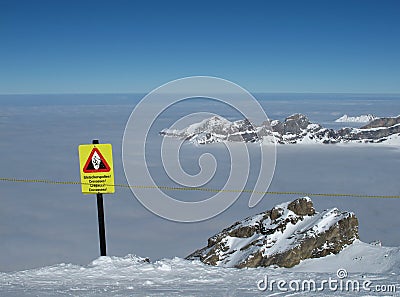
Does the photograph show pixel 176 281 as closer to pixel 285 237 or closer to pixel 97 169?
pixel 97 169

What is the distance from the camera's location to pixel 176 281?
625 cm

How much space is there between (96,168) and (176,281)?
8.42 feet

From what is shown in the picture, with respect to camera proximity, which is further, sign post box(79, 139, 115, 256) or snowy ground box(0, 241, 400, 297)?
sign post box(79, 139, 115, 256)

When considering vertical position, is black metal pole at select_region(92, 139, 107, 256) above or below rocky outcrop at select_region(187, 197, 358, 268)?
above

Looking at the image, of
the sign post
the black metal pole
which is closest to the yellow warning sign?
the sign post

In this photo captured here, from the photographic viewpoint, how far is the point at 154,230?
186 m

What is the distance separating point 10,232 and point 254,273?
186666 mm

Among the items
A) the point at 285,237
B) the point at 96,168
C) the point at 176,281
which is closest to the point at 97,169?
the point at 96,168

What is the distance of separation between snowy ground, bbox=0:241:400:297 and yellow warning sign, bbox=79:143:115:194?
135cm

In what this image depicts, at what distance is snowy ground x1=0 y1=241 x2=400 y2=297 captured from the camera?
5.49 metres

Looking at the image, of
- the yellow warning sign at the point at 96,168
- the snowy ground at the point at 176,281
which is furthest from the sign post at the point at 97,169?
the snowy ground at the point at 176,281

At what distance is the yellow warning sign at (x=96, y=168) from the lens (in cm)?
722

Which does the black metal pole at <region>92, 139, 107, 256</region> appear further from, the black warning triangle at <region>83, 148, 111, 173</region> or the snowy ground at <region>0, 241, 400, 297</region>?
the snowy ground at <region>0, 241, 400, 297</region>

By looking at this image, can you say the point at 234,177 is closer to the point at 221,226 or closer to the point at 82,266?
the point at 82,266
